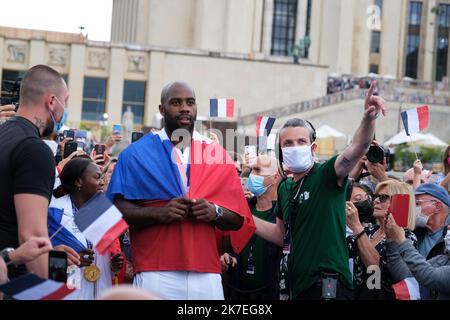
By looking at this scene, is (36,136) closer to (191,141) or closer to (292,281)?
(191,141)

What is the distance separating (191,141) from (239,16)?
215ft

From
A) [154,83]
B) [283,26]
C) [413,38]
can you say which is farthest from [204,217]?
[413,38]

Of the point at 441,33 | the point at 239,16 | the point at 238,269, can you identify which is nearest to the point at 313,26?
the point at 239,16

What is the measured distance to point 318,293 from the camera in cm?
681

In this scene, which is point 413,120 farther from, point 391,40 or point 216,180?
point 391,40

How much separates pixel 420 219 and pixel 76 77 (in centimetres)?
5099

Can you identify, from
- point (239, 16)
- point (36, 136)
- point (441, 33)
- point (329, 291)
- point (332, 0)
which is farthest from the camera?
point (441, 33)

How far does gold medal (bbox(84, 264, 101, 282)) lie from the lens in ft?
23.9

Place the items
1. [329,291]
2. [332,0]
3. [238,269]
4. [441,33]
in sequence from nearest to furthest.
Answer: [329,291], [238,269], [332,0], [441,33]

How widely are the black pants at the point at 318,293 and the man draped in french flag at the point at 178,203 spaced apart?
1.97ft

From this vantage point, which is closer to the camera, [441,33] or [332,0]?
[332,0]

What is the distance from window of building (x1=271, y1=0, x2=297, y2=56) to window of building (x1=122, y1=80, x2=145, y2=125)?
24.4 m

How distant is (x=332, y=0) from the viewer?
78.4 meters

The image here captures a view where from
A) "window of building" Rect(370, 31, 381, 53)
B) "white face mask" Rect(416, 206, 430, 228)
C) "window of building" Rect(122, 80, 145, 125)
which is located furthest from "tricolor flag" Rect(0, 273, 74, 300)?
"window of building" Rect(370, 31, 381, 53)
